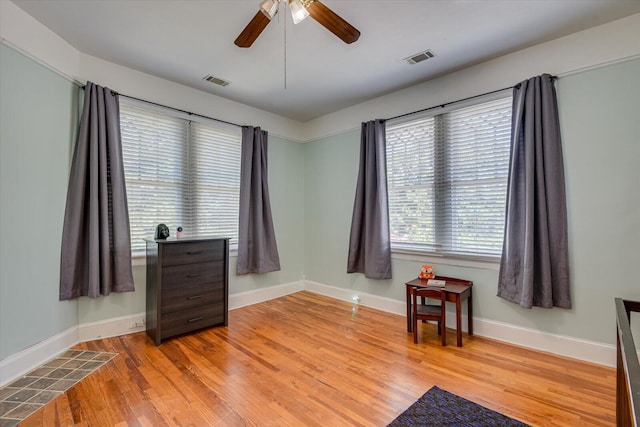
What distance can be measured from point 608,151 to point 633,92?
1.49 feet

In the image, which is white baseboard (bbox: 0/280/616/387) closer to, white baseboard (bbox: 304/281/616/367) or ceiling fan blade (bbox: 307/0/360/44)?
white baseboard (bbox: 304/281/616/367)

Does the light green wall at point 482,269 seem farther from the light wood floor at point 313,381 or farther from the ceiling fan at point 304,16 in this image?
the ceiling fan at point 304,16

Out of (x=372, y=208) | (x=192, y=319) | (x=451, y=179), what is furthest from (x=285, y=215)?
(x=451, y=179)

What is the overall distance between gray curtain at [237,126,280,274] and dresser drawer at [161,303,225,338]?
0.74m

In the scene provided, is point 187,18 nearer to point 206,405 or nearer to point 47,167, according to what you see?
point 47,167

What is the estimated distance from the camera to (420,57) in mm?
2826

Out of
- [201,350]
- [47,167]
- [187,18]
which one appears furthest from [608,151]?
[47,167]

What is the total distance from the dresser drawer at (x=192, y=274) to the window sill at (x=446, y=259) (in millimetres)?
2080

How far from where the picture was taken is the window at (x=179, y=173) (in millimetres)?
3084

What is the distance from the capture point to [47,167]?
2438 millimetres

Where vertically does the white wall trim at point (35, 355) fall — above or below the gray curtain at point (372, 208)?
below

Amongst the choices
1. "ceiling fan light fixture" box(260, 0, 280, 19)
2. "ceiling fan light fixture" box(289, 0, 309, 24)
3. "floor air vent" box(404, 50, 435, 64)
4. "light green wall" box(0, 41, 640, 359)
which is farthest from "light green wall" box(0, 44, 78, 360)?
"floor air vent" box(404, 50, 435, 64)

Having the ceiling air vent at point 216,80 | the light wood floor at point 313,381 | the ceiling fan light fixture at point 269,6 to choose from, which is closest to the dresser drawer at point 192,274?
the light wood floor at point 313,381

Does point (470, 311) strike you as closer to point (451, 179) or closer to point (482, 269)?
point (482, 269)
